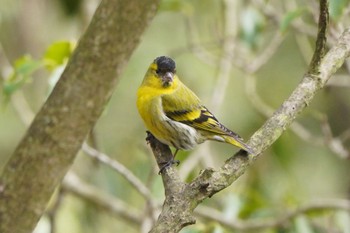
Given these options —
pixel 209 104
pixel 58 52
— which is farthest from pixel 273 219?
pixel 58 52

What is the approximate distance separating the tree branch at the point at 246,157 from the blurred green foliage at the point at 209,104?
0.50 meters

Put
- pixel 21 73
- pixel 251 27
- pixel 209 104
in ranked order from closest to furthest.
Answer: pixel 21 73 < pixel 251 27 < pixel 209 104

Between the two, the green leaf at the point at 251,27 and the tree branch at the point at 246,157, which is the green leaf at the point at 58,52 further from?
the green leaf at the point at 251,27

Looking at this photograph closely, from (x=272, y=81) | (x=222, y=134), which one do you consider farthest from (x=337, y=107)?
(x=222, y=134)

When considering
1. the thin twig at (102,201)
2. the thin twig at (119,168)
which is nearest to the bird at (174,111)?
the thin twig at (119,168)

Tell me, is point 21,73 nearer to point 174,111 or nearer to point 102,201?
point 174,111

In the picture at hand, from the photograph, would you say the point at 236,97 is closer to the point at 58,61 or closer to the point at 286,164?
the point at 286,164

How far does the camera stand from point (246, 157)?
89.3 inches

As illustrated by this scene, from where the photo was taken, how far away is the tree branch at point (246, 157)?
6.61 feet

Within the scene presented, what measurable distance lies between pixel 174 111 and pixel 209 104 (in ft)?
3.80

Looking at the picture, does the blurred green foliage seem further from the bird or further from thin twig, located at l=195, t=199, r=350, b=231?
the bird

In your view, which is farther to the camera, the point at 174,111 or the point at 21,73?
the point at 174,111

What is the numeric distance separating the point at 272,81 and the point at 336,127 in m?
0.70

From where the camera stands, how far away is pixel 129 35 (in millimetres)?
2334
